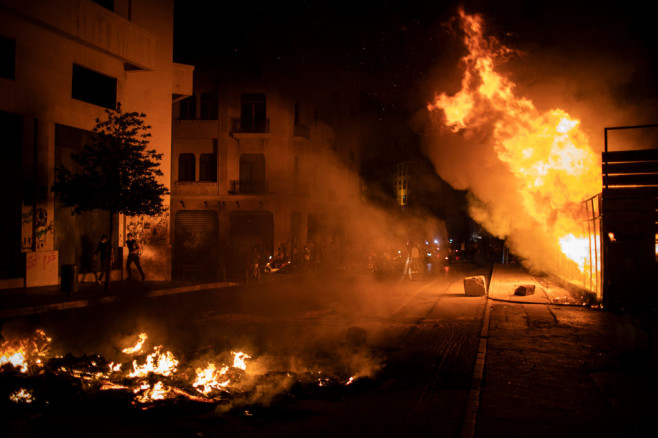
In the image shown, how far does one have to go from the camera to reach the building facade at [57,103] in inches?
583

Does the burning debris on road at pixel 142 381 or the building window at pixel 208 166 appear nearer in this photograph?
the burning debris on road at pixel 142 381

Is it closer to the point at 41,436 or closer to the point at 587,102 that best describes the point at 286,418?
the point at 41,436

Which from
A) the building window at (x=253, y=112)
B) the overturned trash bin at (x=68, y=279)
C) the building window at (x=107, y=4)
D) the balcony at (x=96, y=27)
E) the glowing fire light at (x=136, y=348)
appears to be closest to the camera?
the glowing fire light at (x=136, y=348)

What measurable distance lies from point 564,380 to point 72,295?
1247cm

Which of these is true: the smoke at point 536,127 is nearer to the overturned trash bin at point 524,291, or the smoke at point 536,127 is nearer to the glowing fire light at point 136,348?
the overturned trash bin at point 524,291

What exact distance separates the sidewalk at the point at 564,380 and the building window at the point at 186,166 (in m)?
23.8

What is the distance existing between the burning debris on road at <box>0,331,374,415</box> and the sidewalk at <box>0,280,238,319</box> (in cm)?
556

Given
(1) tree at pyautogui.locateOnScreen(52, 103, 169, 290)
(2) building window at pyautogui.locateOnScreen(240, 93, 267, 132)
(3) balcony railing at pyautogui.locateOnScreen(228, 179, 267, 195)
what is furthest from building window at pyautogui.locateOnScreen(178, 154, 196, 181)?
(1) tree at pyautogui.locateOnScreen(52, 103, 169, 290)

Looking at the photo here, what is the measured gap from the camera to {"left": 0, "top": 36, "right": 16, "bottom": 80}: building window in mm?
14586

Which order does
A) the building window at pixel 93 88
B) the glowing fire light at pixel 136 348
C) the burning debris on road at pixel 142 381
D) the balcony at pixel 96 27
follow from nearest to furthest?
the burning debris on road at pixel 142 381 → the glowing fire light at pixel 136 348 → the balcony at pixel 96 27 → the building window at pixel 93 88

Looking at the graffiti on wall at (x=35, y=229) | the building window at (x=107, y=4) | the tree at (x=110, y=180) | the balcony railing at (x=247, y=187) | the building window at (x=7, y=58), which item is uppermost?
the building window at (x=107, y=4)

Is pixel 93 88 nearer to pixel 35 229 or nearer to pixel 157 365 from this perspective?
pixel 35 229

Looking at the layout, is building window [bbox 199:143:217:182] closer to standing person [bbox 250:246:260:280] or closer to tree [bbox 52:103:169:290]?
standing person [bbox 250:246:260:280]

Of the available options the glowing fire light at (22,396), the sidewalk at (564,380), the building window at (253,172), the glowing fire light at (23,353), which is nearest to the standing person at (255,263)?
the building window at (253,172)
